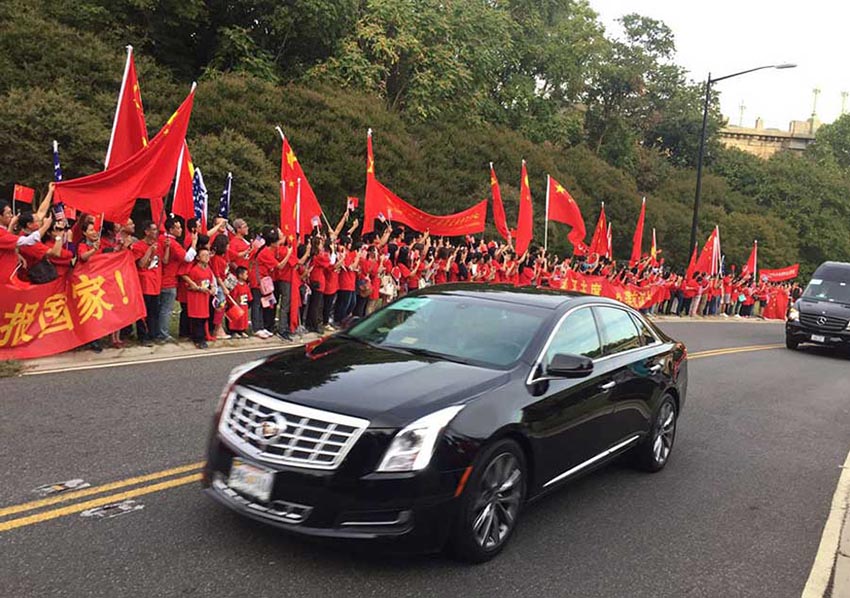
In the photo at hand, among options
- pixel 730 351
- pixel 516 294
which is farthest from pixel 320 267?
pixel 730 351

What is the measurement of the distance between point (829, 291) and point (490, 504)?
1642 cm

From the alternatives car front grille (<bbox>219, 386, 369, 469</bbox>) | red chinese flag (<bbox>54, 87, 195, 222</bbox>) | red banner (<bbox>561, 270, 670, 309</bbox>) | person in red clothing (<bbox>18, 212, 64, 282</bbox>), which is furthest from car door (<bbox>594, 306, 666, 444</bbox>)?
red banner (<bbox>561, 270, 670, 309</bbox>)

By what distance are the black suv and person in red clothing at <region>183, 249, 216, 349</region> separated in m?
13.9

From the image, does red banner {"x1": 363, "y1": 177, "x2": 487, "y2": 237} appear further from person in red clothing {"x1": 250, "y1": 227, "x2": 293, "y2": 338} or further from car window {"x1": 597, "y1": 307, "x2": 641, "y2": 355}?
car window {"x1": 597, "y1": 307, "x2": 641, "y2": 355}

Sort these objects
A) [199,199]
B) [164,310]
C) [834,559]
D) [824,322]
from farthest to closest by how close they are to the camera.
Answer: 1. [824,322]
2. [199,199]
3. [164,310]
4. [834,559]

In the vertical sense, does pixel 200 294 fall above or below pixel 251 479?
above

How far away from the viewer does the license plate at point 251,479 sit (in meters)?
3.68

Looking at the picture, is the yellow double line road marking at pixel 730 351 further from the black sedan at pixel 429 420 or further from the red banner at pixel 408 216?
the black sedan at pixel 429 420

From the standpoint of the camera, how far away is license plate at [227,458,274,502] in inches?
145

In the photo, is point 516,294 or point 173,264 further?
point 173,264

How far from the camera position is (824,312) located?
16312 millimetres

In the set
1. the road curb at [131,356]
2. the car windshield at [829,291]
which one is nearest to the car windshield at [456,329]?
the road curb at [131,356]

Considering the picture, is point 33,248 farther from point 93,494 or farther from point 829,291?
point 829,291

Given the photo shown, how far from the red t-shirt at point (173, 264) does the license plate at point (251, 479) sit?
651 cm
